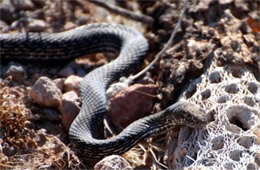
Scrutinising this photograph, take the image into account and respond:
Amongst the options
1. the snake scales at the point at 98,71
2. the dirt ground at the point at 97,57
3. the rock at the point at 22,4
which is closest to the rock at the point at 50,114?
the dirt ground at the point at 97,57

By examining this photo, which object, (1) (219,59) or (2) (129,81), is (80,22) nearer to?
(2) (129,81)

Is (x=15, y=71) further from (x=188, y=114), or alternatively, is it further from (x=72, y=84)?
(x=188, y=114)

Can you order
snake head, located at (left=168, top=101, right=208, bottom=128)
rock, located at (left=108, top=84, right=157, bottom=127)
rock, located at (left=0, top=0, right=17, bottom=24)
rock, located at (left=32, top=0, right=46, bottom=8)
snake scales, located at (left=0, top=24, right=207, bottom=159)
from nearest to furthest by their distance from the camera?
snake head, located at (left=168, top=101, right=208, bottom=128) → snake scales, located at (left=0, top=24, right=207, bottom=159) → rock, located at (left=108, top=84, right=157, bottom=127) → rock, located at (left=0, top=0, right=17, bottom=24) → rock, located at (left=32, top=0, right=46, bottom=8)

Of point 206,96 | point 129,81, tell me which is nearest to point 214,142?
point 206,96

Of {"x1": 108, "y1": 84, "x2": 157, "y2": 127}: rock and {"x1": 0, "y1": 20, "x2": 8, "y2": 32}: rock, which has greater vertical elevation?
{"x1": 0, "y1": 20, "x2": 8, "y2": 32}: rock

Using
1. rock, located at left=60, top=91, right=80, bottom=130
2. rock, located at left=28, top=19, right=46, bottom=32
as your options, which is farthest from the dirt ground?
rock, located at left=60, top=91, right=80, bottom=130

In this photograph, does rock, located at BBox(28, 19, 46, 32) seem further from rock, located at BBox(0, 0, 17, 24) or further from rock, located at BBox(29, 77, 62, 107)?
rock, located at BBox(29, 77, 62, 107)

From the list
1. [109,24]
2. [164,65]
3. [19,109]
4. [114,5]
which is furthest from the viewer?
[114,5]
